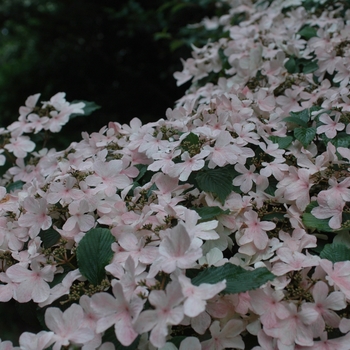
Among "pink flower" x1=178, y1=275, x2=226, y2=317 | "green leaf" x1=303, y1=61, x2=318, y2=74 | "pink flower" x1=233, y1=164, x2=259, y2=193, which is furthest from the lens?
"green leaf" x1=303, y1=61, x2=318, y2=74

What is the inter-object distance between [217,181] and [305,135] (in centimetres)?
28

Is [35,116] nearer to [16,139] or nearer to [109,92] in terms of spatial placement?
[16,139]

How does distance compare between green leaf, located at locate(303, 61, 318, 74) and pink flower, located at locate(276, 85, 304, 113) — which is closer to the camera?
pink flower, located at locate(276, 85, 304, 113)

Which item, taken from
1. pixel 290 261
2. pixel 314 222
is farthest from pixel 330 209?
pixel 290 261

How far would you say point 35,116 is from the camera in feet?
4.95

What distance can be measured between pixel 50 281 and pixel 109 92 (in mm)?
3523

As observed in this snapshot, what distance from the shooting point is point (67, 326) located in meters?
0.78

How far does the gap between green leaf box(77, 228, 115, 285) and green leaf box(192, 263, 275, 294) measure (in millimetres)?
185

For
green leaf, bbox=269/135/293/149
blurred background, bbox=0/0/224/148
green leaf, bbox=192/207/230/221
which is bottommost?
blurred background, bbox=0/0/224/148

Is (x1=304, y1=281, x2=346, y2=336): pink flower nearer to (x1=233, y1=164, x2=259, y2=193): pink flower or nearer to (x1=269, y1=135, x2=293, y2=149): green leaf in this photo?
(x1=233, y1=164, x2=259, y2=193): pink flower

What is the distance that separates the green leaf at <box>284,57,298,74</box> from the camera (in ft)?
5.02

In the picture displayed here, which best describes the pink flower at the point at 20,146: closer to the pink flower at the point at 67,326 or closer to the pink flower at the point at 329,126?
the pink flower at the point at 67,326

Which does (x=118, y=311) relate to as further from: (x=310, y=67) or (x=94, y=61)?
(x=94, y=61)

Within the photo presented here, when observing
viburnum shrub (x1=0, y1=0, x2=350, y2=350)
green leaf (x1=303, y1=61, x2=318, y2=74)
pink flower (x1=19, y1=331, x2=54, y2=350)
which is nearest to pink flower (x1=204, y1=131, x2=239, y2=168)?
viburnum shrub (x1=0, y1=0, x2=350, y2=350)
